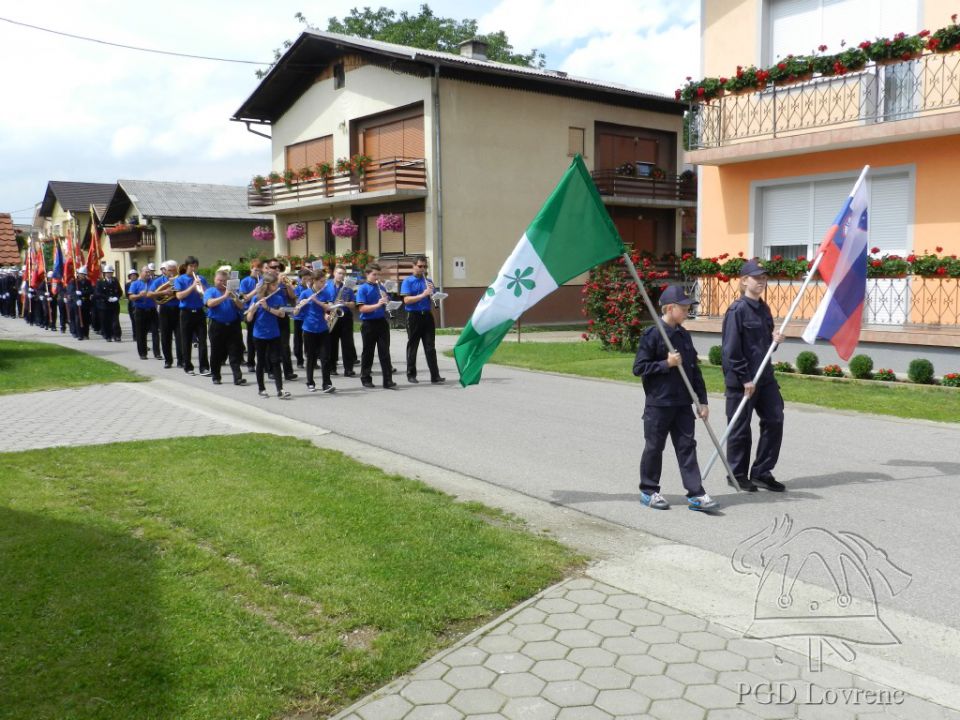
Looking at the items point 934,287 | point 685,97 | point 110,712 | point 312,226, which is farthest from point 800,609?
point 312,226

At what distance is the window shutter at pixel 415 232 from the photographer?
27656 mm

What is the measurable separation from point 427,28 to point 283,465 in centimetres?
5083

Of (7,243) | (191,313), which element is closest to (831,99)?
(191,313)

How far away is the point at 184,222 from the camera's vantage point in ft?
154

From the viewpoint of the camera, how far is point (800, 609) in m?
4.70

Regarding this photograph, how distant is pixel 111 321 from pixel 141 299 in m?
5.34

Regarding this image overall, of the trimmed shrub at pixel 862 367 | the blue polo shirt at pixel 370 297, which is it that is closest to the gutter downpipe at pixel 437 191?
the blue polo shirt at pixel 370 297

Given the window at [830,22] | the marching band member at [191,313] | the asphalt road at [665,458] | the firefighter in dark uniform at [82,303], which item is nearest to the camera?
the asphalt road at [665,458]

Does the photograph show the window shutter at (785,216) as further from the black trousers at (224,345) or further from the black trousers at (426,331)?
the black trousers at (224,345)

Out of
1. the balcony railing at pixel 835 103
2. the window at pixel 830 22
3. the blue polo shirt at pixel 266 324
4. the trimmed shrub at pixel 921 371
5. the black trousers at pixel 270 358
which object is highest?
the window at pixel 830 22

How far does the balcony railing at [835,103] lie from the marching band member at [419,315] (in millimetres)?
6773

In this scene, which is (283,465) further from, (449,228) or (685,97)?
(449,228)

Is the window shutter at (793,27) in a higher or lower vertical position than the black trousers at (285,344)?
higher

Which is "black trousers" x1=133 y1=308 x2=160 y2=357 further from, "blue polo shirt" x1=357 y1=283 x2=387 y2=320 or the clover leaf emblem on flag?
the clover leaf emblem on flag
